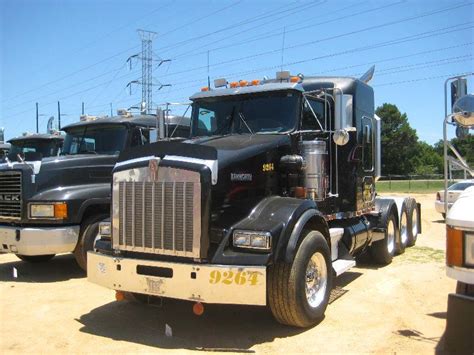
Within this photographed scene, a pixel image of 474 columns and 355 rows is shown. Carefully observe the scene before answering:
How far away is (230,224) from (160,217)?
0.70 meters

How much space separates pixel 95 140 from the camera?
30.2 ft

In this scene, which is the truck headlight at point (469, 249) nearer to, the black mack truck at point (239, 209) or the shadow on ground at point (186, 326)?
the black mack truck at point (239, 209)

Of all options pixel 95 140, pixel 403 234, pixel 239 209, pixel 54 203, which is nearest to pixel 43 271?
pixel 54 203

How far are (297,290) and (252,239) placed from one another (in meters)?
0.72

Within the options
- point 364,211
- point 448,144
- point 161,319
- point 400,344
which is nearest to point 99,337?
point 161,319

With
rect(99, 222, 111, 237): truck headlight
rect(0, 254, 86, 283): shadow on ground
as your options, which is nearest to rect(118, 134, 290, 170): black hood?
rect(99, 222, 111, 237): truck headlight

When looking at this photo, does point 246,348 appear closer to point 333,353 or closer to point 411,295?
point 333,353

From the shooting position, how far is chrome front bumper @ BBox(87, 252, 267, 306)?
4.71 meters

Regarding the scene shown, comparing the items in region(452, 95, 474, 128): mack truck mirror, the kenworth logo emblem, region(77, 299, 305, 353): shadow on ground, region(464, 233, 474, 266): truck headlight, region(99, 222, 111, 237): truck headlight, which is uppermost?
region(452, 95, 474, 128): mack truck mirror

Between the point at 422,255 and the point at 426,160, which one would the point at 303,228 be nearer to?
the point at 422,255

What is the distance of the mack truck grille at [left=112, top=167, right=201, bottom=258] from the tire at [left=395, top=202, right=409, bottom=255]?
6.15m

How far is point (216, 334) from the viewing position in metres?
5.29

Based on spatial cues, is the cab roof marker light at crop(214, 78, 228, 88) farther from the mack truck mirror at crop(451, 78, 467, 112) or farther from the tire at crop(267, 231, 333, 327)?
the mack truck mirror at crop(451, 78, 467, 112)

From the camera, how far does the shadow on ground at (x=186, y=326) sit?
504 centimetres
